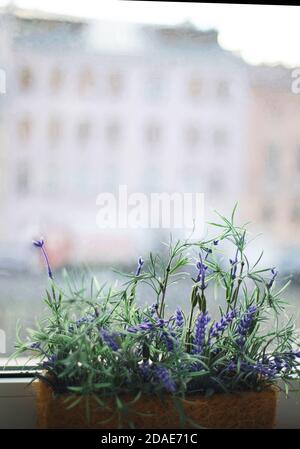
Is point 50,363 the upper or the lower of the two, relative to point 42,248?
lower

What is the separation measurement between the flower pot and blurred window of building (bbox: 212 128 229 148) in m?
0.47

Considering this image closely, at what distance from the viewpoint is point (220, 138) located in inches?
56.2

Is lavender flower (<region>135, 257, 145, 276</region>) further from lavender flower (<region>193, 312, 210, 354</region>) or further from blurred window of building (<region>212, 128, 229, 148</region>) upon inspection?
blurred window of building (<region>212, 128, 229, 148</region>)

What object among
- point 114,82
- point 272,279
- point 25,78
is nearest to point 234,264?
point 272,279

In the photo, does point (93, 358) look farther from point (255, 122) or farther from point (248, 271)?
point (255, 122)

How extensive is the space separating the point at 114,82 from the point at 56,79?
105 mm

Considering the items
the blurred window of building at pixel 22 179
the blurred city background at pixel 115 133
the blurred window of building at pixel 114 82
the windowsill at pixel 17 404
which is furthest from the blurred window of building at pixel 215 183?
the windowsill at pixel 17 404

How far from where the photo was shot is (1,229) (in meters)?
1.38

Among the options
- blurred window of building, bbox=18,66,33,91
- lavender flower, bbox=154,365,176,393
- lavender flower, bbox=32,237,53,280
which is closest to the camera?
lavender flower, bbox=154,365,176,393

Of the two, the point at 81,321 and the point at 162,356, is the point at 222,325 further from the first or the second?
the point at 81,321

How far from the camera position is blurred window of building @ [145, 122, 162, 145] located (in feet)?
4.62

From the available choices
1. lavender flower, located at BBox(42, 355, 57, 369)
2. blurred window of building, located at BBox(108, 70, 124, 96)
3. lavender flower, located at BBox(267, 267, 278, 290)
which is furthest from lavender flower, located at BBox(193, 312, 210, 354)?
blurred window of building, located at BBox(108, 70, 124, 96)

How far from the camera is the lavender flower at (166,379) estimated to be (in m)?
1.17

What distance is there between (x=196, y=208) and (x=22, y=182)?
0.32 meters
